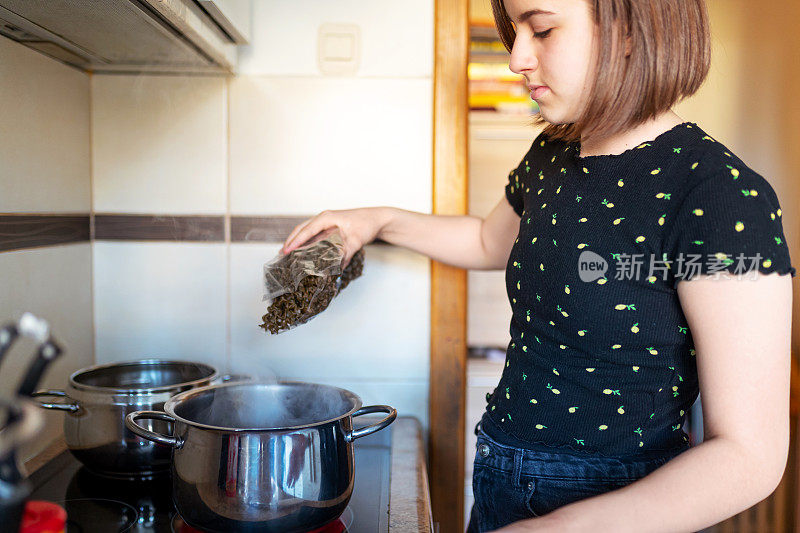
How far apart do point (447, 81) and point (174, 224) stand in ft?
1.91

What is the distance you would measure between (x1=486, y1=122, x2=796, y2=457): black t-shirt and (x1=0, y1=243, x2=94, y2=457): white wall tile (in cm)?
69

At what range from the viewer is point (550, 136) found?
3.35 ft

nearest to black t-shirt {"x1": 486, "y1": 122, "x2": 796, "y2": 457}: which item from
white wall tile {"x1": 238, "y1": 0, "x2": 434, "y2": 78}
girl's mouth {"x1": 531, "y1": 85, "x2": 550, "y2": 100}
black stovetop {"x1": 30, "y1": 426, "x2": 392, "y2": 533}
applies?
girl's mouth {"x1": 531, "y1": 85, "x2": 550, "y2": 100}

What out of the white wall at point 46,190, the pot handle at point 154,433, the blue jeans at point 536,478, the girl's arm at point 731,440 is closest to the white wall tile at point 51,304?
the white wall at point 46,190

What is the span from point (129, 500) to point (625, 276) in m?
0.72

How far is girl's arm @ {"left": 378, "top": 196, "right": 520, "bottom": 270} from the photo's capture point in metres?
1.13

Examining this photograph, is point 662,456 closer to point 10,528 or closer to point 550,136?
point 550,136

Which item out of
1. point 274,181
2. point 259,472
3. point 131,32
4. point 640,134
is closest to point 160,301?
point 274,181

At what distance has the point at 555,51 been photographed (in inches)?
31.4

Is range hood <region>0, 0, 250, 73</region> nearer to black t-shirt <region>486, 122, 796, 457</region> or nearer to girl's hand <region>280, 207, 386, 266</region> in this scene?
girl's hand <region>280, 207, 386, 266</region>

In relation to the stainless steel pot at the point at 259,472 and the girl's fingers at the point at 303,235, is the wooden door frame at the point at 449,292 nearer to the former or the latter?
the girl's fingers at the point at 303,235

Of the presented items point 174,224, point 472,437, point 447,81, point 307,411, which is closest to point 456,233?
point 447,81

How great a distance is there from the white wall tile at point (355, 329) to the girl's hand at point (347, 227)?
19 cm

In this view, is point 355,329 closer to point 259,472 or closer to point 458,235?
point 458,235
